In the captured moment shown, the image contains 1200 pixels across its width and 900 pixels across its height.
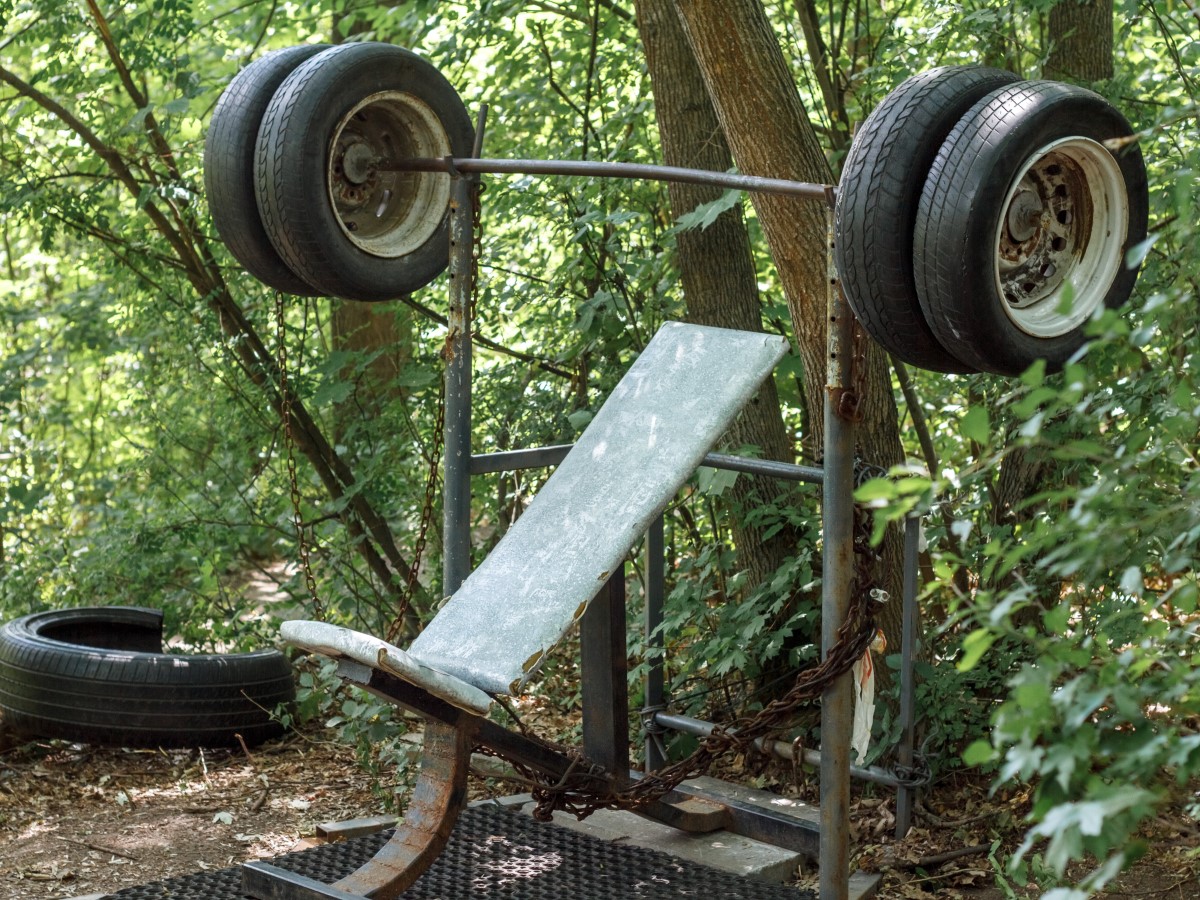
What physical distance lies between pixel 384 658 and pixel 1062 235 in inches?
75.2

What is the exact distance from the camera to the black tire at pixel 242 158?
13.2 ft

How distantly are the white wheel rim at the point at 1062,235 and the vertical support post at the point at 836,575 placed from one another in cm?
43

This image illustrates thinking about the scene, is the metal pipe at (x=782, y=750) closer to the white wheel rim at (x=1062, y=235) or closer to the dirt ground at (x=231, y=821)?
the dirt ground at (x=231, y=821)

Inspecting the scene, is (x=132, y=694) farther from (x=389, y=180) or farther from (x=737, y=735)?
(x=737, y=735)

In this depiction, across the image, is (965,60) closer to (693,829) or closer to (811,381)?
(811,381)

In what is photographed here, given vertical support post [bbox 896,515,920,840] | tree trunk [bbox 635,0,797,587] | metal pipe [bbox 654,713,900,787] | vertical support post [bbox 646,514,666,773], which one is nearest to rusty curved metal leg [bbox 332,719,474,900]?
metal pipe [bbox 654,713,900,787]

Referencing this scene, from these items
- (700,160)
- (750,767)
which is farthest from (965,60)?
(750,767)

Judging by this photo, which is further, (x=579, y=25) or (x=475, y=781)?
(x=579, y=25)

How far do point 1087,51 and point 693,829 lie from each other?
335 centimetres

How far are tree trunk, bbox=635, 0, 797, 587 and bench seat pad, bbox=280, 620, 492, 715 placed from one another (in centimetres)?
219

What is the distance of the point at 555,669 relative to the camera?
6434 millimetres

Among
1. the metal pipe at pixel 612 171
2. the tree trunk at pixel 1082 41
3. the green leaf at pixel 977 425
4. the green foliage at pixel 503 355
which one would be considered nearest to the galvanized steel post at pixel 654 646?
the green foliage at pixel 503 355

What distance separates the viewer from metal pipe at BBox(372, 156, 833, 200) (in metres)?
3.32

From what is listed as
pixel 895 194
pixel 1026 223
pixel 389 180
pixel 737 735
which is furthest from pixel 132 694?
pixel 1026 223
